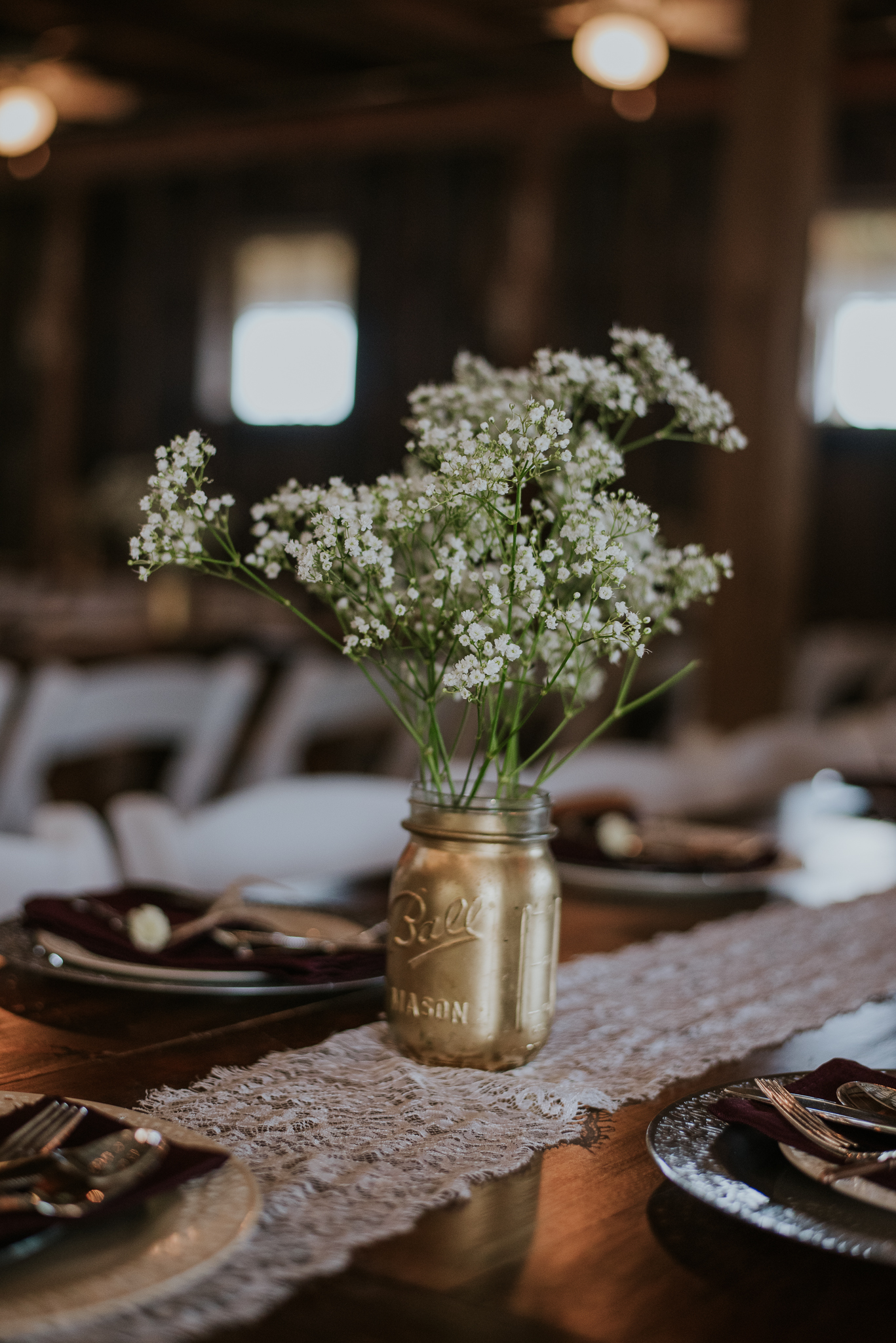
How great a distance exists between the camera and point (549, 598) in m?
1.03

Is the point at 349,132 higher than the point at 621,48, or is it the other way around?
the point at 349,132

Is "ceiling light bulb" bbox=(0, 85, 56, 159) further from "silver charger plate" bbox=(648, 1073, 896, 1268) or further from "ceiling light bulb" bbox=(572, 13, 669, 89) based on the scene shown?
"silver charger plate" bbox=(648, 1073, 896, 1268)

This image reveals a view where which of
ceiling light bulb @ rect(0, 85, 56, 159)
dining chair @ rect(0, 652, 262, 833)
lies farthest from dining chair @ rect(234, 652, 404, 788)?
ceiling light bulb @ rect(0, 85, 56, 159)

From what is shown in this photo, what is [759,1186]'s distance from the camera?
2.98ft

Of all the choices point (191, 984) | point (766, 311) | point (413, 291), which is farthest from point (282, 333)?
point (191, 984)

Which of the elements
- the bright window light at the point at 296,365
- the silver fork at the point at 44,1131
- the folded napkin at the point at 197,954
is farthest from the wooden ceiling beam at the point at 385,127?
the silver fork at the point at 44,1131

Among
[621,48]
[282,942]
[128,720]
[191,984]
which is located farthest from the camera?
[621,48]

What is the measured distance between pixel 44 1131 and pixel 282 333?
10388 millimetres

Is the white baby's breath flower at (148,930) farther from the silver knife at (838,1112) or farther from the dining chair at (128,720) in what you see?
the dining chair at (128,720)

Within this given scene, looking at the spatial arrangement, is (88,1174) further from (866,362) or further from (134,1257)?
(866,362)

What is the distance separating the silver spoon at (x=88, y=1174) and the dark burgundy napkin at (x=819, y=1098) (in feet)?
1.17

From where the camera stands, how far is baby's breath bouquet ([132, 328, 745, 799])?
1.02m

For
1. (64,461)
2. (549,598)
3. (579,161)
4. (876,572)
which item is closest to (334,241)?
(579,161)

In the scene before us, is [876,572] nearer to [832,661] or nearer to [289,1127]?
[832,661]
